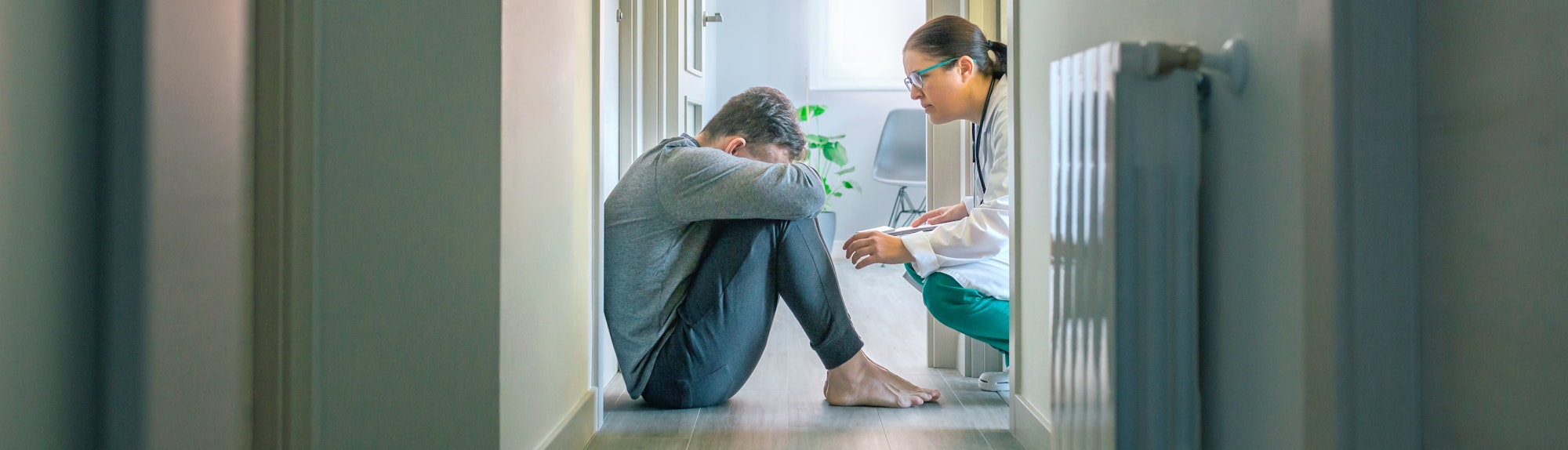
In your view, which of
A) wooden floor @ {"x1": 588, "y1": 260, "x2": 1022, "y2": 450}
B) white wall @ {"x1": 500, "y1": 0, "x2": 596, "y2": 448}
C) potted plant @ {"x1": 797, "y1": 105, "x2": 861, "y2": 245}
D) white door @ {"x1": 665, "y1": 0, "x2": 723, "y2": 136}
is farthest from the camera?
potted plant @ {"x1": 797, "y1": 105, "x2": 861, "y2": 245}

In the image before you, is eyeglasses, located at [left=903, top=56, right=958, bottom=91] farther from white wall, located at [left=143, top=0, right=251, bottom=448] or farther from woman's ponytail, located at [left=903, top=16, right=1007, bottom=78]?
white wall, located at [left=143, top=0, right=251, bottom=448]

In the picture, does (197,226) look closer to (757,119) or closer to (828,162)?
(757,119)

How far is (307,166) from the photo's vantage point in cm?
104

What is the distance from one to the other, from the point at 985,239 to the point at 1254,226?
1056mm

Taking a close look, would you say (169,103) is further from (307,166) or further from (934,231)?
(934,231)

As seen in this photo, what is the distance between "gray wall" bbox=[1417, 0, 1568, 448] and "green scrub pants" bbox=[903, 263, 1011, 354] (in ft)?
4.31

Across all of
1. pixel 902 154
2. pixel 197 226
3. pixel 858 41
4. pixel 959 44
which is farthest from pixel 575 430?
pixel 858 41

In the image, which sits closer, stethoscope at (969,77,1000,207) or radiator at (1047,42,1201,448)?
radiator at (1047,42,1201,448)

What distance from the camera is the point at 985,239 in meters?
1.94

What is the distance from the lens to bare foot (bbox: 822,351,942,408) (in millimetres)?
2002

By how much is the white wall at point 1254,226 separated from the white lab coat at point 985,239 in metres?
0.79

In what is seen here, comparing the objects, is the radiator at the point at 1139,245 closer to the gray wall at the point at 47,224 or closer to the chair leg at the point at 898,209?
the gray wall at the point at 47,224

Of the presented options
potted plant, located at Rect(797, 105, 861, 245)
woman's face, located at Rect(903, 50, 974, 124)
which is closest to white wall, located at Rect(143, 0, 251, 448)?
woman's face, located at Rect(903, 50, 974, 124)

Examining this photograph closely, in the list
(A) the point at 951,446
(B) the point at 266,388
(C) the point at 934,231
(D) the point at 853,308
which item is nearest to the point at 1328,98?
(B) the point at 266,388
